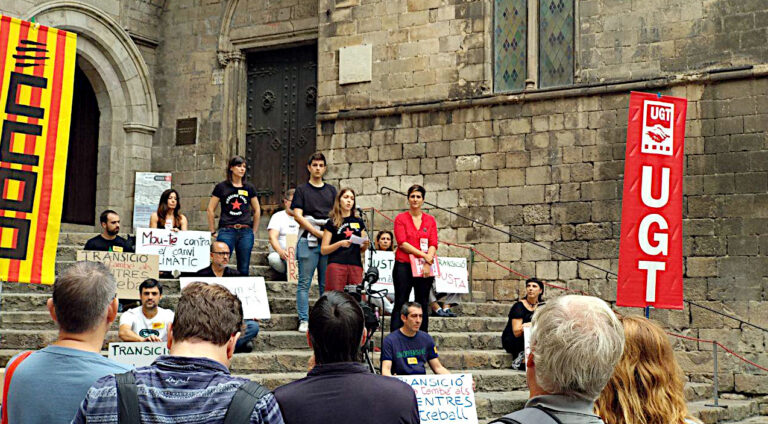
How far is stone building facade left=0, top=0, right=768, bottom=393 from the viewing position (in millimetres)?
11094

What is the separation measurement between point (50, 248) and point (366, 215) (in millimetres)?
7936

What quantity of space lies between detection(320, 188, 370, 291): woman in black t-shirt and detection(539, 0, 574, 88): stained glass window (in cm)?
451

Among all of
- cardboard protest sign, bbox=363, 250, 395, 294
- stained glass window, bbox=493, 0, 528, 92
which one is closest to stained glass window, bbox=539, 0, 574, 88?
stained glass window, bbox=493, 0, 528, 92

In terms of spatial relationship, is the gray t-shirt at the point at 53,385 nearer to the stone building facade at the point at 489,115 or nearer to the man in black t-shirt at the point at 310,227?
the man in black t-shirt at the point at 310,227

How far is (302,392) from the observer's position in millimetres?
3000

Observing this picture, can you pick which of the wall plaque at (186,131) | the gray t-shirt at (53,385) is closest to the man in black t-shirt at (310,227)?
the gray t-shirt at (53,385)

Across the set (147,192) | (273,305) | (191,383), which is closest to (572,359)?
(191,383)

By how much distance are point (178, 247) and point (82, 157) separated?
600cm

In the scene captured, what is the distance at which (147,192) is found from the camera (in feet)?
50.2

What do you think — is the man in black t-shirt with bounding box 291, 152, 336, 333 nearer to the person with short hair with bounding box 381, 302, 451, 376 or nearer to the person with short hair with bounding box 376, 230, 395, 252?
the person with short hair with bounding box 376, 230, 395, 252

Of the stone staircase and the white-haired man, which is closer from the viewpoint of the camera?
the white-haired man

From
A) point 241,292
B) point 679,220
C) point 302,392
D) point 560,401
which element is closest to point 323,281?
point 241,292

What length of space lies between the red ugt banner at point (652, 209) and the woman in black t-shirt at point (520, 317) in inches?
35.4

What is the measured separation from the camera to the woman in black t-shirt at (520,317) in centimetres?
939
